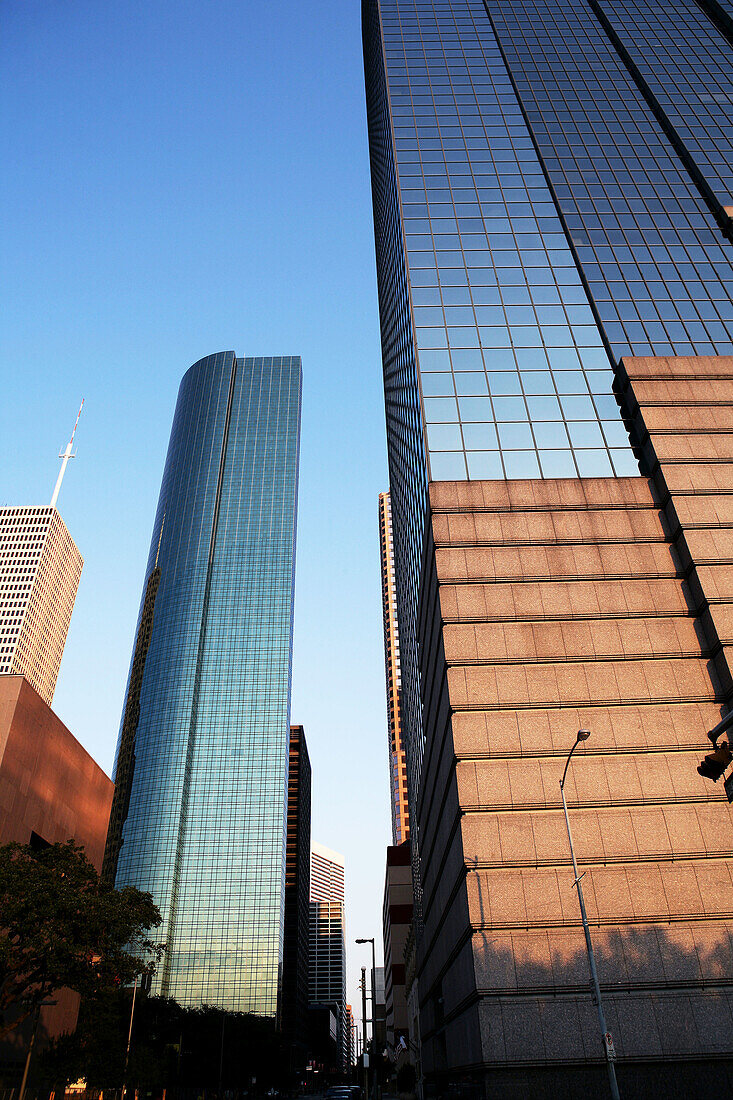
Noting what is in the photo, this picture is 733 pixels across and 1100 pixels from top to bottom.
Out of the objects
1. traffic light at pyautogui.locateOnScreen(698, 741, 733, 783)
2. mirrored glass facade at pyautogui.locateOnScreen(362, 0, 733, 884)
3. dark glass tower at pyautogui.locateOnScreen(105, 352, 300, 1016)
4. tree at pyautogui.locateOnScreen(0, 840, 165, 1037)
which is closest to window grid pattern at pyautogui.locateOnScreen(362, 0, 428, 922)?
mirrored glass facade at pyautogui.locateOnScreen(362, 0, 733, 884)

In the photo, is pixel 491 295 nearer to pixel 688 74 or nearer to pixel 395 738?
pixel 688 74

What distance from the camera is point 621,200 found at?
50219mm

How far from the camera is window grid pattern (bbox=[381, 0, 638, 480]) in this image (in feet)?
134

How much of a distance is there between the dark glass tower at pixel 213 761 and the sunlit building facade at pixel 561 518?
4474 inches

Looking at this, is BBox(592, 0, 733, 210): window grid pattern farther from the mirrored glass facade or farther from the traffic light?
the traffic light

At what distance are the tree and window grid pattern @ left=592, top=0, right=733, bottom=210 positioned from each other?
178 ft

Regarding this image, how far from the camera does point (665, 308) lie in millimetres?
45094

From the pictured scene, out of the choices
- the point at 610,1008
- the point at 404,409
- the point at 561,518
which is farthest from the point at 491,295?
the point at 610,1008

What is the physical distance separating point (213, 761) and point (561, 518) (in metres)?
148

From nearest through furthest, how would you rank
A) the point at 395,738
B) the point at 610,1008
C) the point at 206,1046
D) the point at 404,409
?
the point at 610,1008 → the point at 404,409 → the point at 206,1046 → the point at 395,738

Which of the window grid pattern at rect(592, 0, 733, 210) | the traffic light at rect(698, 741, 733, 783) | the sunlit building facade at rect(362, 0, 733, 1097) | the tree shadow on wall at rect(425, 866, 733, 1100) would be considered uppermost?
the window grid pattern at rect(592, 0, 733, 210)

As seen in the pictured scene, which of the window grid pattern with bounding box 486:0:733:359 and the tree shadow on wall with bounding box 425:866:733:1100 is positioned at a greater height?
the window grid pattern with bounding box 486:0:733:359

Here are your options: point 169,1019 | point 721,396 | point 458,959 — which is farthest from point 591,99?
point 169,1019

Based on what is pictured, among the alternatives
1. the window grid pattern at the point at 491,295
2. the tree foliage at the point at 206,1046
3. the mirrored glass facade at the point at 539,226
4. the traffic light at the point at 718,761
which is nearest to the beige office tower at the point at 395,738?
the tree foliage at the point at 206,1046
